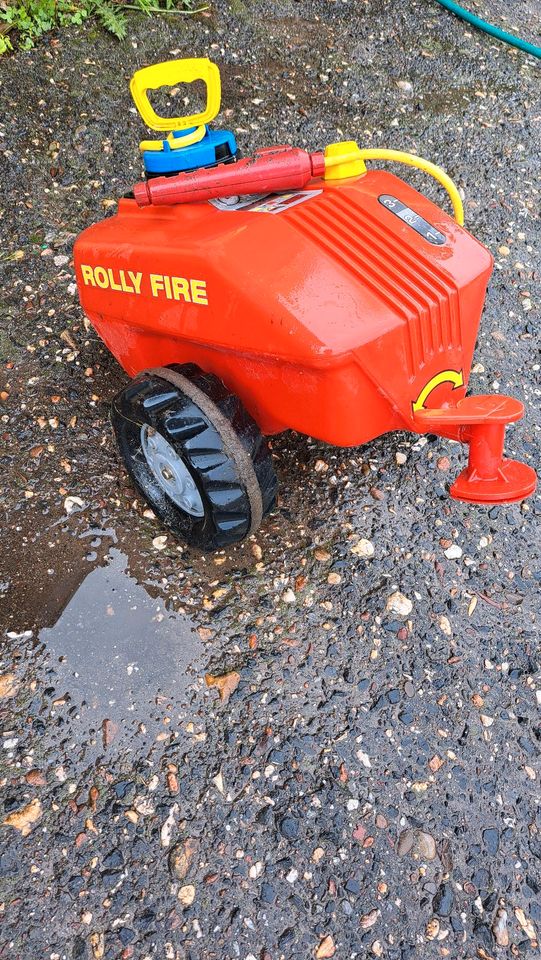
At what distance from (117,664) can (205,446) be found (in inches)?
22.9

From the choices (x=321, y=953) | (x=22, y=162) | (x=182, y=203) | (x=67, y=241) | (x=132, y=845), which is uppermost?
(x=182, y=203)

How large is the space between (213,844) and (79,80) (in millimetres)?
2826

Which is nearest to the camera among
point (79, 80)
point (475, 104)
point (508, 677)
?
point (508, 677)

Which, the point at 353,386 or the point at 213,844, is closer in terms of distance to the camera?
the point at 353,386

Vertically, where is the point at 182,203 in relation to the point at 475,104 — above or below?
above

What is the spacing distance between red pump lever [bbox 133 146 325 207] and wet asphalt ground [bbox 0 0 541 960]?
0.70m

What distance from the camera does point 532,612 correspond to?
1.91 m

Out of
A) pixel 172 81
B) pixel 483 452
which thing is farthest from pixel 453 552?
pixel 172 81

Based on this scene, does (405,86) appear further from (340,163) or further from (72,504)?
(72,504)

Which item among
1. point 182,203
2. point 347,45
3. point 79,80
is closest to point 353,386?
point 182,203

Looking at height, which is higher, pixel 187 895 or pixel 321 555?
pixel 321 555

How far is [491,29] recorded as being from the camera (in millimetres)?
3432

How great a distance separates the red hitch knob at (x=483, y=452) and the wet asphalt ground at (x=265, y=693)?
460 mm

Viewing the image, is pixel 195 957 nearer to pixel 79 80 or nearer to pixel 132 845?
pixel 132 845
